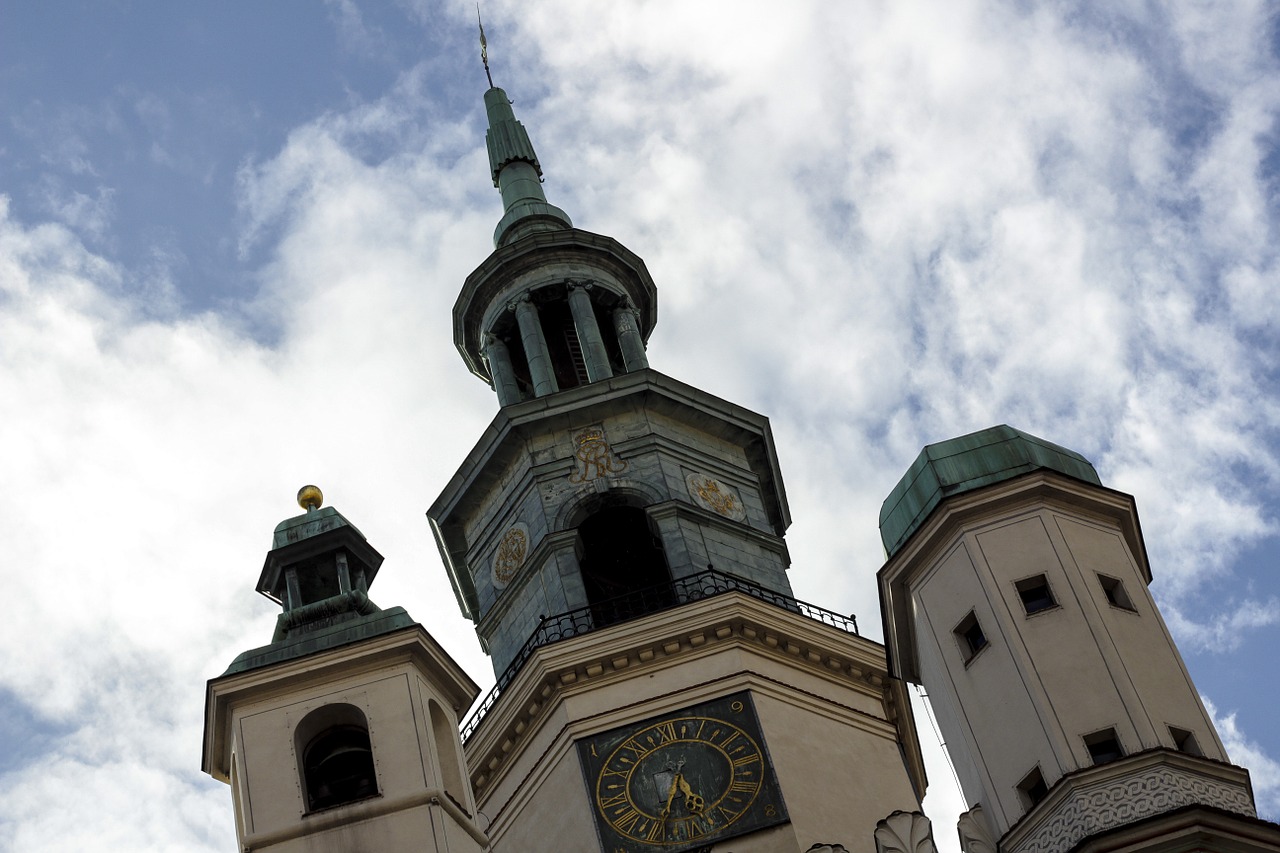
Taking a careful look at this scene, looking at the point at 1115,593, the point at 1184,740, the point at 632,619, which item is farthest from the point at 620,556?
the point at 1184,740

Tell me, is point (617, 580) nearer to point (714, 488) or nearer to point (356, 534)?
point (714, 488)

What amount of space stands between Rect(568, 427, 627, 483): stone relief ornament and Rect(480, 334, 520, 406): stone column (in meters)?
2.47

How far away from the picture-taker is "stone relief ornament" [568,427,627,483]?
38.9m

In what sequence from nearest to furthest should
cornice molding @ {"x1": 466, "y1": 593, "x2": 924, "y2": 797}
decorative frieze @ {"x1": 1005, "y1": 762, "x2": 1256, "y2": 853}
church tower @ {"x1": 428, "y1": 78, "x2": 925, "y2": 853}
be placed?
decorative frieze @ {"x1": 1005, "y1": 762, "x2": 1256, "y2": 853} → church tower @ {"x1": 428, "y1": 78, "x2": 925, "y2": 853} → cornice molding @ {"x1": 466, "y1": 593, "x2": 924, "y2": 797}

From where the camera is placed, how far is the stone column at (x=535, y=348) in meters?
41.6

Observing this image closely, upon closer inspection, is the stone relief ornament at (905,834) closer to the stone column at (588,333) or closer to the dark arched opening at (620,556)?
the dark arched opening at (620,556)

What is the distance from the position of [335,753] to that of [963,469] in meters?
8.04

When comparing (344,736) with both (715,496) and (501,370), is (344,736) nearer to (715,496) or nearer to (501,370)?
(715,496)

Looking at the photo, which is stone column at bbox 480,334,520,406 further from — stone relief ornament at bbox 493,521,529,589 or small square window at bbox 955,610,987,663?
small square window at bbox 955,610,987,663

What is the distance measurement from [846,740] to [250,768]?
29.2ft

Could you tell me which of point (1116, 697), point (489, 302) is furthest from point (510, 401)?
point (1116, 697)

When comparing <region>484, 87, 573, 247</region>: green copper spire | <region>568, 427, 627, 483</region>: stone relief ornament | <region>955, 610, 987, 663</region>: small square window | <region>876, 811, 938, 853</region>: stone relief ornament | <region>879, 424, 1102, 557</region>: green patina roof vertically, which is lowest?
<region>876, 811, 938, 853</region>: stone relief ornament

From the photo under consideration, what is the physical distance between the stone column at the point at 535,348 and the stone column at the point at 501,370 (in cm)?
35

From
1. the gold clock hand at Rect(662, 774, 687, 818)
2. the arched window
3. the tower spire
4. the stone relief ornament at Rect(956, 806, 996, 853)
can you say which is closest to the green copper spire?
the tower spire
